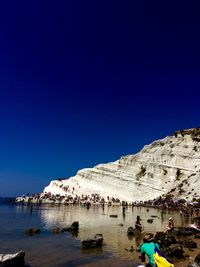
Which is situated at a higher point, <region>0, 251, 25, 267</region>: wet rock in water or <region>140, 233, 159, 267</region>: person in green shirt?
<region>140, 233, 159, 267</region>: person in green shirt

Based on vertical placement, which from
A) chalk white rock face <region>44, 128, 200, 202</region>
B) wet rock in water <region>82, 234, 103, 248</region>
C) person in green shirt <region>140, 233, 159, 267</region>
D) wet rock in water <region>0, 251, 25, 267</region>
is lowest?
wet rock in water <region>0, 251, 25, 267</region>

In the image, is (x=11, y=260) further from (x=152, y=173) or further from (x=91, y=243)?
(x=152, y=173)

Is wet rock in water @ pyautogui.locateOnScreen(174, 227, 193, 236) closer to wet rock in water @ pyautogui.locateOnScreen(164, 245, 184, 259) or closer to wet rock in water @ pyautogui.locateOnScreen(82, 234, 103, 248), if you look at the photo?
wet rock in water @ pyautogui.locateOnScreen(82, 234, 103, 248)

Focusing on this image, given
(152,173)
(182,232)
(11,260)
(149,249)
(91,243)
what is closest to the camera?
(149,249)

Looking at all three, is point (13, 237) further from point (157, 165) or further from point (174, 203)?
point (157, 165)

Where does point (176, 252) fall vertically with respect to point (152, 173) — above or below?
below

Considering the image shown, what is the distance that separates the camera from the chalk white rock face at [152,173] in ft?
306

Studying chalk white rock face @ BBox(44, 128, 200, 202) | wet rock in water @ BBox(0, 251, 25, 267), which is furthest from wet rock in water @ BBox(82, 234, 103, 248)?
chalk white rock face @ BBox(44, 128, 200, 202)

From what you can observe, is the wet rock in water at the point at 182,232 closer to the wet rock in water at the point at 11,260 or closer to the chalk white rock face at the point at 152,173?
the wet rock in water at the point at 11,260

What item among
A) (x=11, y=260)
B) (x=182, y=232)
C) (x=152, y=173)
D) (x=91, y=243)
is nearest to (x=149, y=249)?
(x=11, y=260)

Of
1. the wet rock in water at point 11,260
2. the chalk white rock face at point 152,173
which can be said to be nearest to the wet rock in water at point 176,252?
the wet rock in water at point 11,260

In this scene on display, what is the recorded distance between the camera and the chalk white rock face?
93375 mm

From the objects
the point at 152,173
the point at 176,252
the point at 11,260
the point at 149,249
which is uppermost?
the point at 152,173

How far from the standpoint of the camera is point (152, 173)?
100562 mm
